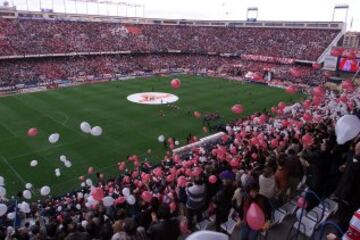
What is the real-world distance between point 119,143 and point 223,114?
11.4 meters

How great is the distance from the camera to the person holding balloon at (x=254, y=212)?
16.2 feet

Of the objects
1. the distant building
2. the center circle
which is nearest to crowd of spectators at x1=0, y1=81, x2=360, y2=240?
the center circle

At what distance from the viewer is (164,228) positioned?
4789 mm

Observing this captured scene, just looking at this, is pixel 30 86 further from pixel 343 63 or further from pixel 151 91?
pixel 343 63

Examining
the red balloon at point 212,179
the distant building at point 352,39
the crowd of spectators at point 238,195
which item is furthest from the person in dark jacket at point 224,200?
the distant building at point 352,39

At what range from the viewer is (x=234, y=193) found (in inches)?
244

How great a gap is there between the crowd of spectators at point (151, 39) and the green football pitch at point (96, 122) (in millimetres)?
13924

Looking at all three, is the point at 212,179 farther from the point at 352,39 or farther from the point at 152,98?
the point at 352,39

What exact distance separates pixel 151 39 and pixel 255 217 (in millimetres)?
61311

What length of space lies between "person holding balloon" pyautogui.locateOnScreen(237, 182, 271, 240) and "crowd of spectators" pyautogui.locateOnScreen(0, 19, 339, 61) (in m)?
46.3

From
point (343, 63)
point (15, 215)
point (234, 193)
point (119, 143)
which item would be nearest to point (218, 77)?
point (343, 63)

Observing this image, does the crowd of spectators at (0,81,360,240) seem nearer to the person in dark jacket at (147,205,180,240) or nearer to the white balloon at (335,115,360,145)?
the person in dark jacket at (147,205,180,240)

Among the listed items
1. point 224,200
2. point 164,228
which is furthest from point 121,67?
point 164,228

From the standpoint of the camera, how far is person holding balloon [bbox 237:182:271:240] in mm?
4934
